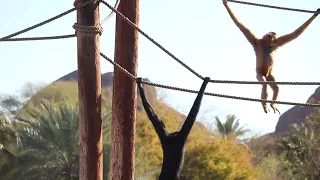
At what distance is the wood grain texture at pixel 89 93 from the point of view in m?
6.43

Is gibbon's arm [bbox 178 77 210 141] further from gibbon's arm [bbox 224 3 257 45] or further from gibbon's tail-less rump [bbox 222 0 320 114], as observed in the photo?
gibbon's arm [bbox 224 3 257 45]

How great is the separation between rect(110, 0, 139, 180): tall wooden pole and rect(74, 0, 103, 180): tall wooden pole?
61 centimetres

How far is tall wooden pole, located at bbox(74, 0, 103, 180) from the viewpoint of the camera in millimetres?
6422

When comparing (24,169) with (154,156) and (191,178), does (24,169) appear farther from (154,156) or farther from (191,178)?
(191,178)

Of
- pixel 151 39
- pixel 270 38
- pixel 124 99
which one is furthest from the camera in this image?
A: pixel 270 38

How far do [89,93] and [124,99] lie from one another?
2.44ft

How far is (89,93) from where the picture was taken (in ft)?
21.1

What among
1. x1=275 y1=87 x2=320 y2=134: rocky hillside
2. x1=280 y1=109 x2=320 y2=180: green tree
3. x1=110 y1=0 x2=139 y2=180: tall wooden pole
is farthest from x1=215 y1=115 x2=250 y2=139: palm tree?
x1=110 y1=0 x2=139 y2=180: tall wooden pole

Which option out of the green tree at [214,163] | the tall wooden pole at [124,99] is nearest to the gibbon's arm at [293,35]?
the tall wooden pole at [124,99]

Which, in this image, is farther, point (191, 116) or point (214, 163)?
point (214, 163)

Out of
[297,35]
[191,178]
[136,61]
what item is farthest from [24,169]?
[136,61]

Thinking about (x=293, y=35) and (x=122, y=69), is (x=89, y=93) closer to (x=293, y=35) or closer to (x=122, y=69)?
(x=122, y=69)

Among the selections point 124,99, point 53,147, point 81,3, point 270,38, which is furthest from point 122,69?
point 53,147

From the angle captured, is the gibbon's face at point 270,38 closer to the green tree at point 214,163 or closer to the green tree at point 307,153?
the green tree at point 214,163
